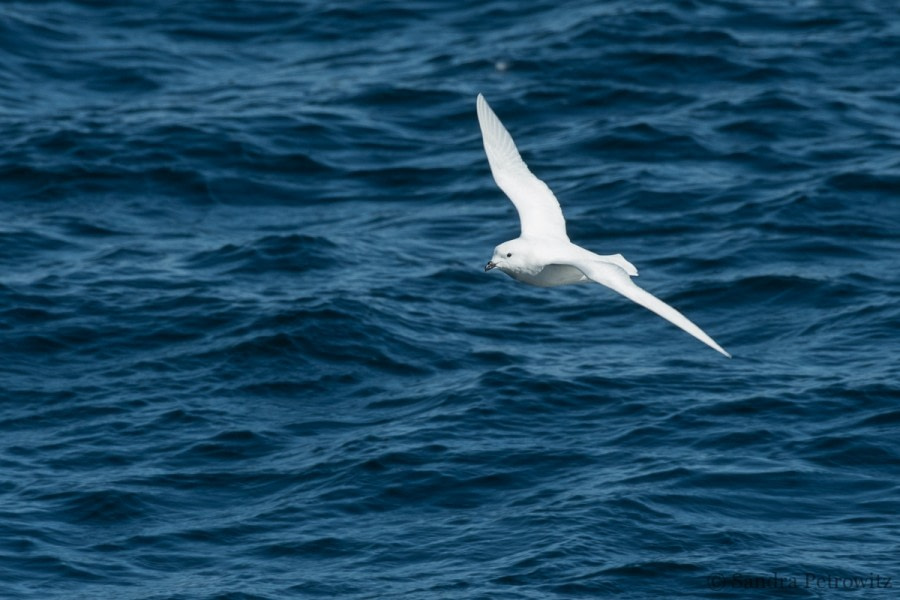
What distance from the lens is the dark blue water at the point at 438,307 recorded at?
17.0m

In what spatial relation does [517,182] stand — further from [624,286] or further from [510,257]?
[624,286]

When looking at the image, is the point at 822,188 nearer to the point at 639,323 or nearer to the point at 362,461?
the point at 639,323

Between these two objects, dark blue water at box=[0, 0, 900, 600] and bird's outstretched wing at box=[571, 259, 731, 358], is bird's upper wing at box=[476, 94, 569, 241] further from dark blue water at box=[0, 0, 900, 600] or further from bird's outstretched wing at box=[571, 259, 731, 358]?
dark blue water at box=[0, 0, 900, 600]

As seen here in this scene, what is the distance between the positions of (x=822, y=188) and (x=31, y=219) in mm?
10433

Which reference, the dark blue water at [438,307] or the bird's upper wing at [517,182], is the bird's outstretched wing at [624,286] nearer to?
the bird's upper wing at [517,182]

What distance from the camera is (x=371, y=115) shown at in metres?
25.9

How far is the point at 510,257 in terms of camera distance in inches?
599

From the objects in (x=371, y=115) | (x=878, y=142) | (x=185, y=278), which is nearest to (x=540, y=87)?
(x=371, y=115)

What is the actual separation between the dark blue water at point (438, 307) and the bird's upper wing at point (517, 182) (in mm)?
2897

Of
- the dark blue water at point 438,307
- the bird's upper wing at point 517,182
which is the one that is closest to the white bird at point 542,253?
the bird's upper wing at point 517,182

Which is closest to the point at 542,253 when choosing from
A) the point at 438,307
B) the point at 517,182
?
the point at 517,182

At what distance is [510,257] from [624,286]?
5.93ft

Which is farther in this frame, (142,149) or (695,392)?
(142,149)

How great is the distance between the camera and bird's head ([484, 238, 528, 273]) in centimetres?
1515
